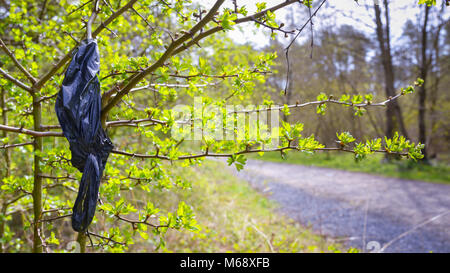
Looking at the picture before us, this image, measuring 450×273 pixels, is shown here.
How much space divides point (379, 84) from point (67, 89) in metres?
8.95

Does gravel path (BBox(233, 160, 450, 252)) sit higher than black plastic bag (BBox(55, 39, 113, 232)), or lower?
lower

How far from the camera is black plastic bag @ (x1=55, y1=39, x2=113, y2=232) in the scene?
141 cm

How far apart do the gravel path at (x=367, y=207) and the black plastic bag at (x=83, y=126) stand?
10.6ft

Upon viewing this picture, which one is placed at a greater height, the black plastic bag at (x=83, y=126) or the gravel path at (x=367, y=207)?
the black plastic bag at (x=83, y=126)

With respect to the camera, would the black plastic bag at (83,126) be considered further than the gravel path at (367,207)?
No

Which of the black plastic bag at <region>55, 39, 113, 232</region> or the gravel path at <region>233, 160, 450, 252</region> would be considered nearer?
the black plastic bag at <region>55, 39, 113, 232</region>

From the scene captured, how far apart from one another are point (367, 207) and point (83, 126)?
21.5 feet

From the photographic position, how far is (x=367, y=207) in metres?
6.50

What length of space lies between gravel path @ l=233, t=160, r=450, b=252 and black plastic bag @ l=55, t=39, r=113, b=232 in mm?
3241

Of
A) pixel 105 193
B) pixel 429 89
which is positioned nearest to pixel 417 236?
pixel 105 193

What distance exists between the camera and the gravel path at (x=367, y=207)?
4930 millimetres

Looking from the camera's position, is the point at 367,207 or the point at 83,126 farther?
the point at 367,207
